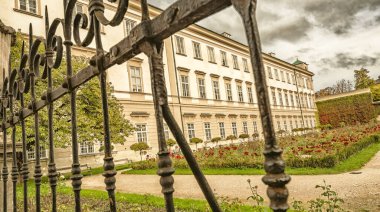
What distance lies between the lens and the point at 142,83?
1955 centimetres

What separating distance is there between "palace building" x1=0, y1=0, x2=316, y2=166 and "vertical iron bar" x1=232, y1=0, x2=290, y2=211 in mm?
15480

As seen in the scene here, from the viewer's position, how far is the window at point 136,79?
19.0 meters

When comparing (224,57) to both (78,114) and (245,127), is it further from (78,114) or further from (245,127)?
(78,114)

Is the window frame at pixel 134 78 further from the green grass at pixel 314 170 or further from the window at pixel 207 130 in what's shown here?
the green grass at pixel 314 170

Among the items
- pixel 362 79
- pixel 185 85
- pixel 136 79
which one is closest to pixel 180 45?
pixel 185 85

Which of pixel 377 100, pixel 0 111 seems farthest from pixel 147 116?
pixel 377 100

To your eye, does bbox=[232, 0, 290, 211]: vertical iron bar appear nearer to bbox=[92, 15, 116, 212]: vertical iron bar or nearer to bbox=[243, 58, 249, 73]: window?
bbox=[92, 15, 116, 212]: vertical iron bar

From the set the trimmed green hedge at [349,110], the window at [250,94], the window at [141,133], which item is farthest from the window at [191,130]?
the trimmed green hedge at [349,110]

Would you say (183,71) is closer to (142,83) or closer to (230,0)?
(142,83)

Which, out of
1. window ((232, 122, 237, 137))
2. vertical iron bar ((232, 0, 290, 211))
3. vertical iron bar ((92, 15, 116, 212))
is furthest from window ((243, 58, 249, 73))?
vertical iron bar ((232, 0, 290, 211))

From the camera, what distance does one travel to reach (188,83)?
77.3ft

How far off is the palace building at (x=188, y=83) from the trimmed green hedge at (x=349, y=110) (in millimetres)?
7859

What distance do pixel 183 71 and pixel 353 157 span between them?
15145 millimetres

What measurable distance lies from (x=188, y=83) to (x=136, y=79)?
215 inches
